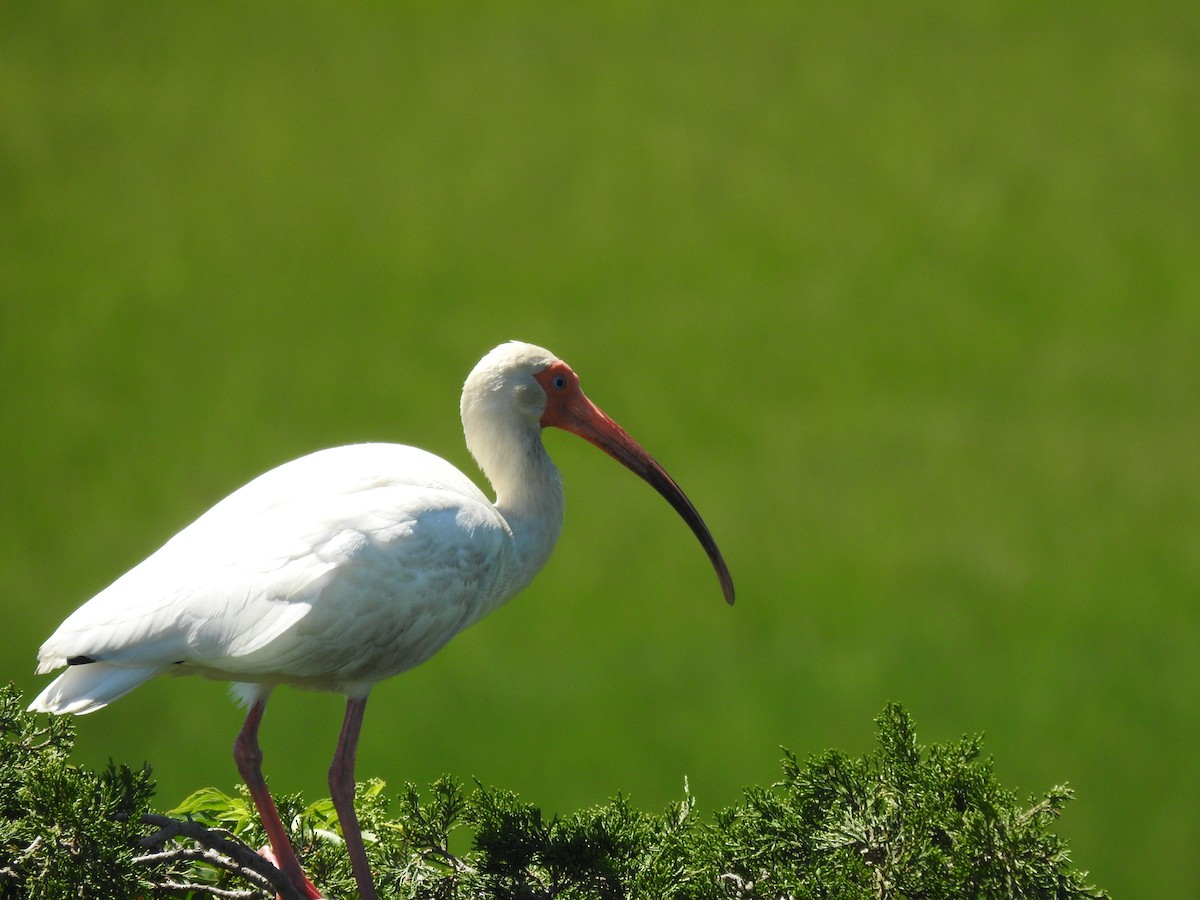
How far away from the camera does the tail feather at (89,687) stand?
2240mm

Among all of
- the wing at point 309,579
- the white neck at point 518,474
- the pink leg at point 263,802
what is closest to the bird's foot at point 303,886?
the pink leg at point 263,802

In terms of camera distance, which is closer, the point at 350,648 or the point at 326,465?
the point at 350,648

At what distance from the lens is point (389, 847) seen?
8.98 feet

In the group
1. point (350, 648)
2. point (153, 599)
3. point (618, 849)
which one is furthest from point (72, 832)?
point (618, 849)

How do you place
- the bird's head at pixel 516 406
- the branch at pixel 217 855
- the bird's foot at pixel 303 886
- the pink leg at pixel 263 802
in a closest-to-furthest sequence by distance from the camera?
the branch at pixel 217 855, the bird's foot at pixel 303 886, the pink leg at pixel 263 802, the bird's head at pixel 516 406

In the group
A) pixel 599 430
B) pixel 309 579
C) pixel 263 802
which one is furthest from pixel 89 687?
pixel 599 430

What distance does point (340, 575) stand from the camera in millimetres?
2453

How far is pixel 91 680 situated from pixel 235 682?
0.46 m

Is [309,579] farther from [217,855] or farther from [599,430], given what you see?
[599,430]

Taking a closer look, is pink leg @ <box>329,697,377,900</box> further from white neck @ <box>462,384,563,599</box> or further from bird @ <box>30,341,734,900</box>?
white neck @ <box>462,384,563,599</box>

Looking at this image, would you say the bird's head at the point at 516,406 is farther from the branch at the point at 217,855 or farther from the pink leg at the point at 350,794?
the branch at the point at 217,855

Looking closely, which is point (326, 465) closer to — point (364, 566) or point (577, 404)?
point (364, 566)

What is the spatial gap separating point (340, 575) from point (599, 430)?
854 mm

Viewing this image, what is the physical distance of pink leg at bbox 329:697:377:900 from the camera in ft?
8.47
